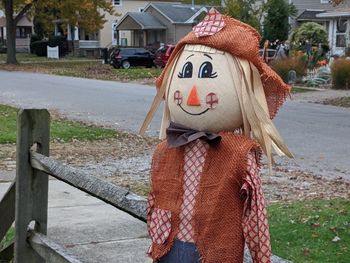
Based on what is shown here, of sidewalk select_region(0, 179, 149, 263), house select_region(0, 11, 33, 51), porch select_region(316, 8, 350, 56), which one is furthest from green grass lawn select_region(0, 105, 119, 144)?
house select_region(0, 11, 33, 51)

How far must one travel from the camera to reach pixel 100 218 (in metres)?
6.33

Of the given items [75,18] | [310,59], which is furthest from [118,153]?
[75,18]

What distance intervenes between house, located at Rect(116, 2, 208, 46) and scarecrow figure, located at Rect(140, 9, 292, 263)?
163 feet

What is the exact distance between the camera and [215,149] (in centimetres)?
249

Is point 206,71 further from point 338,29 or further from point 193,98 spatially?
point 338,29

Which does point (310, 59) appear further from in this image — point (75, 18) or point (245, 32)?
point (245, 32)

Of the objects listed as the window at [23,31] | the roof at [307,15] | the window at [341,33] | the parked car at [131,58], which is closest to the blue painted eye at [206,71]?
the parked car at [131,58]

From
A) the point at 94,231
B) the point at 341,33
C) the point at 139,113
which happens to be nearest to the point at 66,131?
the point at 139,113

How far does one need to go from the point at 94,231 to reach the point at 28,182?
1800mm

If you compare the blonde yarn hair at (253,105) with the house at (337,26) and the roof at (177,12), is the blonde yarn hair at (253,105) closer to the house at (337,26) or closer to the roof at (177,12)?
the house at (337,26)

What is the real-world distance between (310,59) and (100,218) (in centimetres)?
2337

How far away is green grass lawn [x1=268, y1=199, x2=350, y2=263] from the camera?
493 centimetres

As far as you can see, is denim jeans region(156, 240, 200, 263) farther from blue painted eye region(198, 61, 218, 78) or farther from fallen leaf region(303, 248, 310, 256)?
fallen leaf region(303, 248, 310, 256)

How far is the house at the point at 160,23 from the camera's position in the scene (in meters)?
53.1
